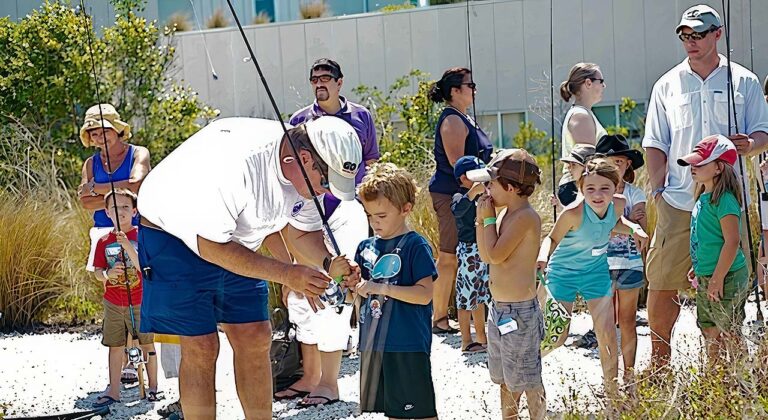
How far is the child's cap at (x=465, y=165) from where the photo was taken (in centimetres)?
670

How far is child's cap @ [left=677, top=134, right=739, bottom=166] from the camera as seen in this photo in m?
5.36

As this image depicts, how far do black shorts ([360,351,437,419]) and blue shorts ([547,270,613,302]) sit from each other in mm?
1050

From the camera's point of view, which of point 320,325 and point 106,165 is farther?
point 106,165

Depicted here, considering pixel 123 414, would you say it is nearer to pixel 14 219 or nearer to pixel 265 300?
pixel 265 300

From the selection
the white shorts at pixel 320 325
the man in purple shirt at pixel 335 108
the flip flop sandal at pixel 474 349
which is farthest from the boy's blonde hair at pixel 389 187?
the flip flop sandal at pixel 474 349

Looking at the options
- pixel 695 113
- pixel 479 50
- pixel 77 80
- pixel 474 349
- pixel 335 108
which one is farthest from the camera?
pixel 479 50

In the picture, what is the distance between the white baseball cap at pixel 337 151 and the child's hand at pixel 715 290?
1.88 meters

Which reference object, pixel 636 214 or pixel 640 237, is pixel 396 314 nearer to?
pixel 640 237

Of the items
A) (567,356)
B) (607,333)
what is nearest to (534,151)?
(567,356)

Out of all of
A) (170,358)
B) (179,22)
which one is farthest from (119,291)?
(179,22)

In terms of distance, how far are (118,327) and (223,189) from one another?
2.27 metres

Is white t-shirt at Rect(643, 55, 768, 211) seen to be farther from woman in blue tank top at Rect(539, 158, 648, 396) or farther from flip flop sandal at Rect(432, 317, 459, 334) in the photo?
flip flop sandal at Rect(432, 317, 459, 334)

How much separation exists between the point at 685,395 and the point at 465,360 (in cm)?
277

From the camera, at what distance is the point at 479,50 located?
12859mm
